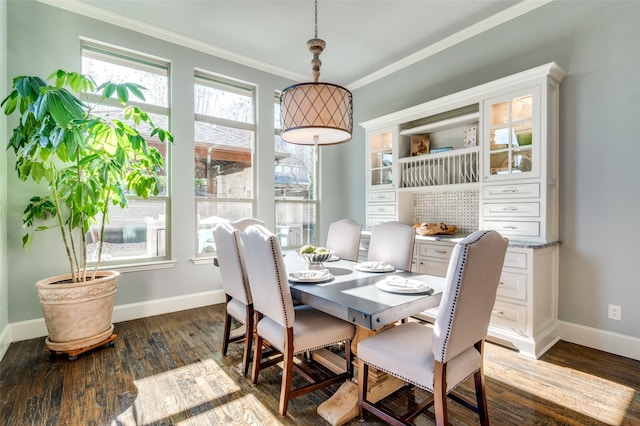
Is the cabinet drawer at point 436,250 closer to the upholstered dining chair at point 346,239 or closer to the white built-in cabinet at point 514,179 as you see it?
the white built-in cabinet at point 514,179

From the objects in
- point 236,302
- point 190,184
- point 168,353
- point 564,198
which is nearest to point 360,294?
point 236,302

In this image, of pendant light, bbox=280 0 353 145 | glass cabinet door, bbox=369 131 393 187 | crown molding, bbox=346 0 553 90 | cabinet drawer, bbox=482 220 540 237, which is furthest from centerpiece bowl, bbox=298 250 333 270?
crown molding, bbox=346 0 553 90

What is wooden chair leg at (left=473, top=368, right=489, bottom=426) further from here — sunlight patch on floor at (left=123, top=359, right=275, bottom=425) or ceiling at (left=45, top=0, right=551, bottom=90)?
ceiling at (left=45, top=0, right=551, bottom=90)

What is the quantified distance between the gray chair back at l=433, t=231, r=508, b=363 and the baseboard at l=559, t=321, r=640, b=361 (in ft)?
6.29

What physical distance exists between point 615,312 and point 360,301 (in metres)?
2.33

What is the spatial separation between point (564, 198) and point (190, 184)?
3738 mm

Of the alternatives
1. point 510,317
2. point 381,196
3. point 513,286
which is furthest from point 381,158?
point 510,317

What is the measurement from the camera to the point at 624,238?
2.44 m

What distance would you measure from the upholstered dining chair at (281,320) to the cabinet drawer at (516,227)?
1754 mm

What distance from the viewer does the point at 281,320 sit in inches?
69.1

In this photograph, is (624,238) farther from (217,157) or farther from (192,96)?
(192,96)

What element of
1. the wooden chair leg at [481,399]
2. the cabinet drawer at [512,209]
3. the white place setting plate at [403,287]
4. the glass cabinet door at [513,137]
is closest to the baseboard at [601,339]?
the cabinet drawer at [512,209]

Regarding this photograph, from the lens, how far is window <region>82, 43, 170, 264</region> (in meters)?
3.25

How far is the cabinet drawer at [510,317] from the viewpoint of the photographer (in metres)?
2.53
